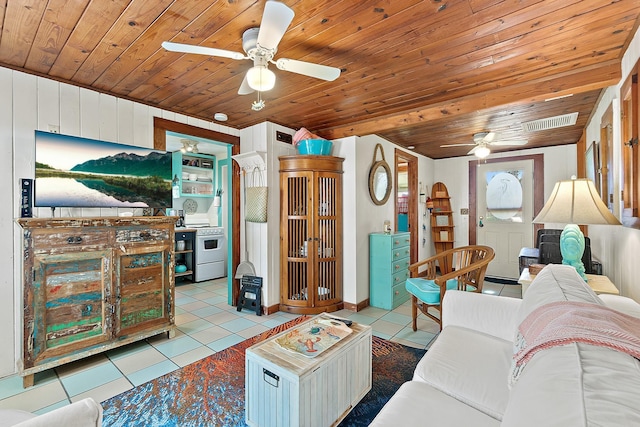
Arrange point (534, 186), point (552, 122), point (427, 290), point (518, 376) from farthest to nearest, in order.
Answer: point (534, 186) < point (552, 122) < point (427, 290) < point (518, 376)

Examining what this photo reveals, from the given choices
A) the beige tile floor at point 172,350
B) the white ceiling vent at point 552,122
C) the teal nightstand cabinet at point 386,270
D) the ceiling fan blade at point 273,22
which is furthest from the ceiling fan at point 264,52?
the white ceiling vent at point 552,122

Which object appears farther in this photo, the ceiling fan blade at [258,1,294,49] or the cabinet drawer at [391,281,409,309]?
the cabinet drawer at [391,281,409,309]

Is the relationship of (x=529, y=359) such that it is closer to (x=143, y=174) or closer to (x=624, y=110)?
(x=624, y=110)

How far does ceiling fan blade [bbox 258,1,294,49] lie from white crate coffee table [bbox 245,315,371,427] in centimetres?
167

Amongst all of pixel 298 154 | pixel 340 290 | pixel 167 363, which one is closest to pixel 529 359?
pixel 167 363

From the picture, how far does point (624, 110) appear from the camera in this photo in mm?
1943

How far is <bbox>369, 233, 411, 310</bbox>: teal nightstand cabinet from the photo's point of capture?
12.1ft

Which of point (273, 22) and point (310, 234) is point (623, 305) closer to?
point (273, 22)

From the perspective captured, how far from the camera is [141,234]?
2.57 meters

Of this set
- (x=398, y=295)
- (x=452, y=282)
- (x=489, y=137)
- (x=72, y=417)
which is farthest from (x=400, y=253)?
(x=72, y=417)

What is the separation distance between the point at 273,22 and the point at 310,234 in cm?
246

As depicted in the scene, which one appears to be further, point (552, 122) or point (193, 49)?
point (552, 122)

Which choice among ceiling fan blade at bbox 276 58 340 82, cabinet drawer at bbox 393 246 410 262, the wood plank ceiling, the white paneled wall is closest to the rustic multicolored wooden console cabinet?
the white paneled wall

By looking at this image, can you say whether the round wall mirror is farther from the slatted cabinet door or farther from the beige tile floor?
the beige tile floor
